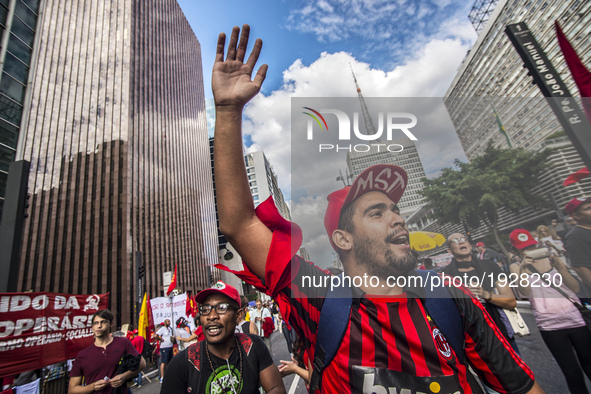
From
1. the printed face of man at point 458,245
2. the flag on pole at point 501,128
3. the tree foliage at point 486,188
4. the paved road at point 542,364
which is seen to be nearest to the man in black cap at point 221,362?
the printed face of man at point 458,245

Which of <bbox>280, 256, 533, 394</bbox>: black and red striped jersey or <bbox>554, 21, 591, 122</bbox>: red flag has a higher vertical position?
<bbox>554, 21, 591, 122</bbox>: red flag

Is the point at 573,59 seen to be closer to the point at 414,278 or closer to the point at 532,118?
the point at 532,118

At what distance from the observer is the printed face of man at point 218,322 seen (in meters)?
2.63

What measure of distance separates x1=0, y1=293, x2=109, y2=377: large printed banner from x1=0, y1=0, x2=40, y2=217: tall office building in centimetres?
1400

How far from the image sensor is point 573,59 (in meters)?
3.20

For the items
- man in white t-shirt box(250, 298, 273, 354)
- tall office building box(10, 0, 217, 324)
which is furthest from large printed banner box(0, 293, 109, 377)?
tall office building box(10, 0, 217, 324)

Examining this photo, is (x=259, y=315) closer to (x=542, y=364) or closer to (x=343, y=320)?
(x=542, y=364)

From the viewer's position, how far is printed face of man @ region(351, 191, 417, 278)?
51.9 inches

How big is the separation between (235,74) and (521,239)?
4.92 feet

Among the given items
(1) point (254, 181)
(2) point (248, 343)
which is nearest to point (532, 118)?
(2) point (248, 343)

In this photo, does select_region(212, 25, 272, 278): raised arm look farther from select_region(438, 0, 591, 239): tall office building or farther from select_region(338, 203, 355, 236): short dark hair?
select_region(438, 0, 591, 239): tall office building

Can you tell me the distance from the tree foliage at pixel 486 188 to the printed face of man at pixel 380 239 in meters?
0.20

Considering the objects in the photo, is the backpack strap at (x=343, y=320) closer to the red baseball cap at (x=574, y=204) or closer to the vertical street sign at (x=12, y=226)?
the red baseball cap at (x=574, y=204)

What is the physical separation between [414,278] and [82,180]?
1722 inches
